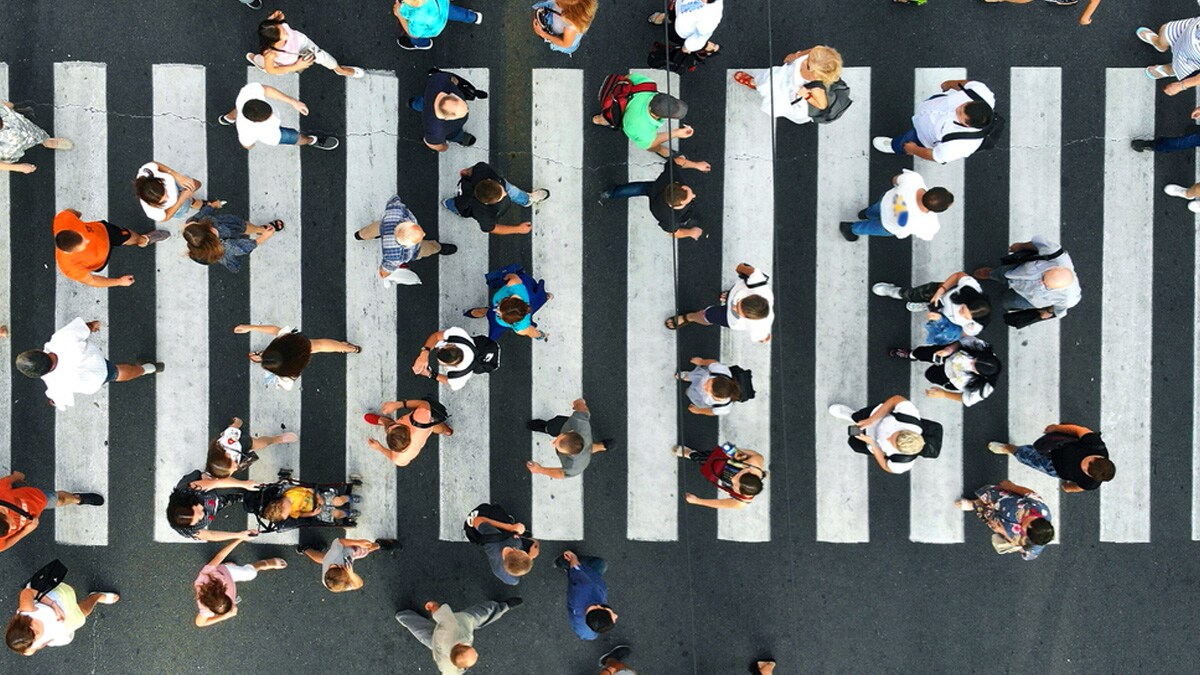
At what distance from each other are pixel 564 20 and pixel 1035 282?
4378 mm

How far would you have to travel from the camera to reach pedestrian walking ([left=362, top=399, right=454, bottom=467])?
555cm

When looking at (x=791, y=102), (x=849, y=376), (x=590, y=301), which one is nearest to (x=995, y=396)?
(x=849, y=376)

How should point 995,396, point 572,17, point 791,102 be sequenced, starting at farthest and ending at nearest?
point 995,396
point 791,102
point 572,17

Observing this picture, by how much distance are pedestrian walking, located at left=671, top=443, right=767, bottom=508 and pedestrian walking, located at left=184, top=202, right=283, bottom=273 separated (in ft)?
13.8

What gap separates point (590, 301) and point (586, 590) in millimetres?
2574

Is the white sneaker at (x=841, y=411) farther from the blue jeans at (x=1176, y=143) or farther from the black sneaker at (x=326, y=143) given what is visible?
the black sneaker at (x=326, y=143)

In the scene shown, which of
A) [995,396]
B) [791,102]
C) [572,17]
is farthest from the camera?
[995,396]

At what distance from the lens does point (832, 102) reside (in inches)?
223

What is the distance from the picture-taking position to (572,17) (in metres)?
5.33

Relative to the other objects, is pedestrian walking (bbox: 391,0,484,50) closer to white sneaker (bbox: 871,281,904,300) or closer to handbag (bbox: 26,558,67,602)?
white sneaker (bbox: 871,281,904,300)

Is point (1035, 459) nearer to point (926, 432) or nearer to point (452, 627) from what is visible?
point (926, 432)

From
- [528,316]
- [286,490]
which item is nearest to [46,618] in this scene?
[286,490]

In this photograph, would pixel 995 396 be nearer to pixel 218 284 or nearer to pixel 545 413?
pixel 545 413

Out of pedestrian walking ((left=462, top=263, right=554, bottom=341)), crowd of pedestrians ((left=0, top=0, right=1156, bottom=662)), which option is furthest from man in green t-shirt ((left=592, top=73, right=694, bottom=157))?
pedestrian walking ((left=462, top=263, right=554, bottom=341))
